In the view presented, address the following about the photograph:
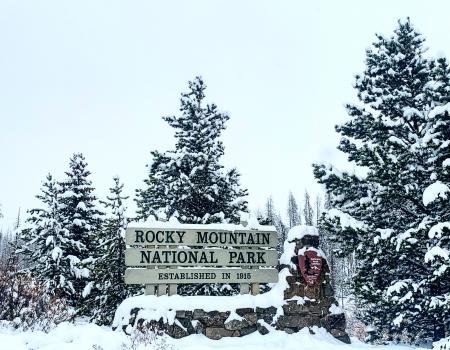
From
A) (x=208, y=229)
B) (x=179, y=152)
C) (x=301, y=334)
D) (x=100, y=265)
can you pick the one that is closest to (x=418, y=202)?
(x=301, y=334)

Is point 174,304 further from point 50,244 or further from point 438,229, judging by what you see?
point 50,244

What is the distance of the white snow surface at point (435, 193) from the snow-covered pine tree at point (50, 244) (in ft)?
42.9

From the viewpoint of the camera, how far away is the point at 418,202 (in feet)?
32.7

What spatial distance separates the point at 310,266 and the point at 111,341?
580cm

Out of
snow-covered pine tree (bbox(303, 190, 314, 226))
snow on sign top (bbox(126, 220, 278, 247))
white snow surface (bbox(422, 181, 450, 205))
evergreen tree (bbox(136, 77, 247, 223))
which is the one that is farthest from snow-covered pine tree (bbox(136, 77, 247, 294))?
snow-covered pine tree (bbox(303, 190, 314, 226))

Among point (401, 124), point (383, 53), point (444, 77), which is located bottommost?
point (401, 124)

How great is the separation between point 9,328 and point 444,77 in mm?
11925

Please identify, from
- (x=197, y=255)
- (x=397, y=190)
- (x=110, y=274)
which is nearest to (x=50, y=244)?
(x=110, y=274)

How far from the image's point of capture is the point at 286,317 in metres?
10.3

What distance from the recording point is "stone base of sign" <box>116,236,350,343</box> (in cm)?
955

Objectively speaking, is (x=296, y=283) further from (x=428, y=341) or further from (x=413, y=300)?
(x=428, y=341)

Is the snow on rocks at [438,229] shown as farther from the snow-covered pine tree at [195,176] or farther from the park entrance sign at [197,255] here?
the snow-covered pine tree at [195,176]

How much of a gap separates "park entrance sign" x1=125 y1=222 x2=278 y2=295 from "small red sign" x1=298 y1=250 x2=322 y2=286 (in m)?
0.71

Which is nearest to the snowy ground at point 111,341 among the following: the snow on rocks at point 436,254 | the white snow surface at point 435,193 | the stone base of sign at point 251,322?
the stone base of sign at point 251,322
